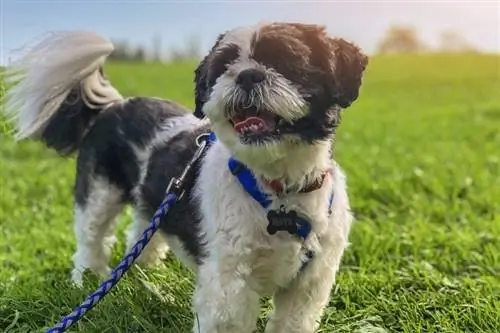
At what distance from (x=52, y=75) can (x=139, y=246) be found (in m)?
1.60

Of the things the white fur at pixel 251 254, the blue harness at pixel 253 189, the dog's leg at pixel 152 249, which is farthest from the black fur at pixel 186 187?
the dog's leg at pixel 152 249

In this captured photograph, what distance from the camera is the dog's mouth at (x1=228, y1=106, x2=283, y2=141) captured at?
330 centimetres

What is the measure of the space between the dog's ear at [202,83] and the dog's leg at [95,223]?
56.5 inches

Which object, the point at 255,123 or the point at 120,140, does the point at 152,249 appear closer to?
the point at 120,140

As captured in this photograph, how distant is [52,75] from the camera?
5137 millimetres

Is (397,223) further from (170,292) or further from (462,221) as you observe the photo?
(170,292)

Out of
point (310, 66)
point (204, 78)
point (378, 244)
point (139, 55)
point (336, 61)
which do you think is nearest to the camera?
point (310, 66)

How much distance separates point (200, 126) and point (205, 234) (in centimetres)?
81

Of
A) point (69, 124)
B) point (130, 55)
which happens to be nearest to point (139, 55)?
point (130, 55)

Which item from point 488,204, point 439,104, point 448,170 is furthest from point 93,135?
point 439,104

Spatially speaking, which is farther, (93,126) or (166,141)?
(93,126)

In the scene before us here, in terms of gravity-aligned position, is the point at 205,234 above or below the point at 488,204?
above

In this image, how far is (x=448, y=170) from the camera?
27.7 feet

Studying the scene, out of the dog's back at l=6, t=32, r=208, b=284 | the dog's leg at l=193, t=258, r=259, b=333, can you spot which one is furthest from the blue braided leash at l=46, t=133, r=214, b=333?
the dog's back at l=6, t=32, r=208, b=284
